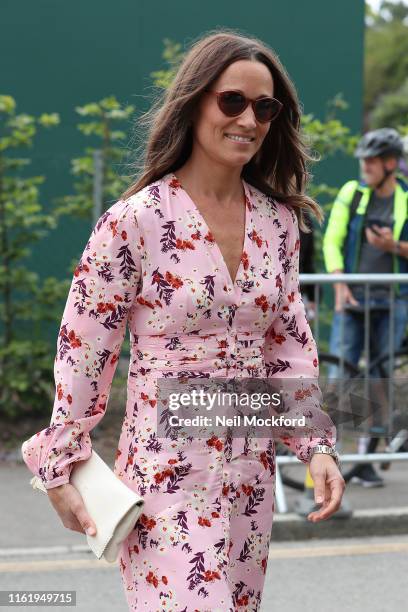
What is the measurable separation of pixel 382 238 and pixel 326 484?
14.5 ft

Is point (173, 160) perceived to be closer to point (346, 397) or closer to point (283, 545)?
point (346, 397)

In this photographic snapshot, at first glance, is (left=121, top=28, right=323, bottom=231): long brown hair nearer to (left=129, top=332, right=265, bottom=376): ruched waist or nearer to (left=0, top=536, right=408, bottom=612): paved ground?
(left=129, top=332, right=265, bottom=376): ruched waist

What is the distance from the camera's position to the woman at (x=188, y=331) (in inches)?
105

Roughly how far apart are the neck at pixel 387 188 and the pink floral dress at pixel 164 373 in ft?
15.0

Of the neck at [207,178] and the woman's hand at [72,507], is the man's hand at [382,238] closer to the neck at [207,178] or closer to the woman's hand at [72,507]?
the neck at [207,178]

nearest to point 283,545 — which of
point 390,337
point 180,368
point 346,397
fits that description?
point 346,397

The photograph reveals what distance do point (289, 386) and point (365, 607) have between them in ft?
7.58

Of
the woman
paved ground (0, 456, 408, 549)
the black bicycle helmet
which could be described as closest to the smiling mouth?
the woman

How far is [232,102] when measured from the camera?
279 centimetres

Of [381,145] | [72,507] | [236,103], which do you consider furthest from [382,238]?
[72,507]

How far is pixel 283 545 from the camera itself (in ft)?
19.8

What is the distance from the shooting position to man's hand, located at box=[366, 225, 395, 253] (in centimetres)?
709

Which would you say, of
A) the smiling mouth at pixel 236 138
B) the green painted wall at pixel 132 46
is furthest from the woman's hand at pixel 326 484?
the green painted wall at pixel 132 46

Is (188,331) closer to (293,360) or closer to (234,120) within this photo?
(293,360)
